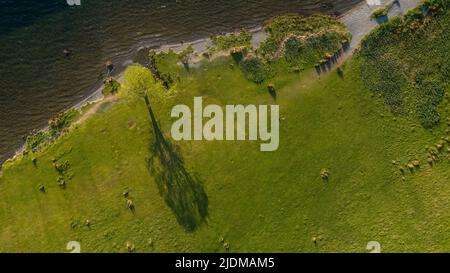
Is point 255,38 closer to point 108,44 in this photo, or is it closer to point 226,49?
point 226,49

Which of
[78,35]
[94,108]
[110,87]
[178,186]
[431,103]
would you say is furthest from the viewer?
[78,35]

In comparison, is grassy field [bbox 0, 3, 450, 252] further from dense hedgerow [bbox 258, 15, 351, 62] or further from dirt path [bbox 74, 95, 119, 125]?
dense hedgerow [bbox 258, 15, 351, 62]

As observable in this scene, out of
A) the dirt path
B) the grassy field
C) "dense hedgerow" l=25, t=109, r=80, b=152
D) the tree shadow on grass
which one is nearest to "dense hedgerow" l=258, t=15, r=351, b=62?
the grassy field

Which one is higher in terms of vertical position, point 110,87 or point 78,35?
point 78,35

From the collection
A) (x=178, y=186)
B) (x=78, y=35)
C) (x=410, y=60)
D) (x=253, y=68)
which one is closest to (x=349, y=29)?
(x=410, y=60)

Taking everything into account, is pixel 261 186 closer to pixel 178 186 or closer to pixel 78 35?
pixel 178 186

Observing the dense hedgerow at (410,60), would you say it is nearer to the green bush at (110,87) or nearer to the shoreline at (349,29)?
the shoreline at (349,29)

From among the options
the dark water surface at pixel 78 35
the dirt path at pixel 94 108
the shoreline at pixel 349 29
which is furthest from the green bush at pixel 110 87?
the dark water surface at pixel 78 35
